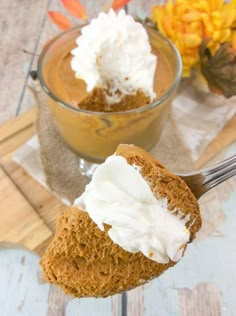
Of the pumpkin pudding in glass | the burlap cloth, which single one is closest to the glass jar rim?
the pumpkin pudding in glass

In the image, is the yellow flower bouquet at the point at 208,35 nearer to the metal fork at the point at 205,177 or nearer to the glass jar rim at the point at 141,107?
the glass jar rim at the point at 141,107

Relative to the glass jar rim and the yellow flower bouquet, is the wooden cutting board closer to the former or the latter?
the glass jar rim

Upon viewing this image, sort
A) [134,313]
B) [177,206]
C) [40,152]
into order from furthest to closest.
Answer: [40,152] → [134,313] → [177,206]

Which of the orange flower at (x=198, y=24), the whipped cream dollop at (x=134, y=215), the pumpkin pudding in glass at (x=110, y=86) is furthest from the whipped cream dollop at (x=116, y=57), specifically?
the whipped cream dollop at (x=134, y=215)

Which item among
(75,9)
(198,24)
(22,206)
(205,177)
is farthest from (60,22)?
(205,177)

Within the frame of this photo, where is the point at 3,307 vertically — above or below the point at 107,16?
below

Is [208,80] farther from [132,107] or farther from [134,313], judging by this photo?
[134,313]

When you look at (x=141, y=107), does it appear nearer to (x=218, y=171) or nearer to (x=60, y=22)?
(x=218, y=171)

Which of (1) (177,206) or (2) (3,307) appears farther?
(2) (3,307)

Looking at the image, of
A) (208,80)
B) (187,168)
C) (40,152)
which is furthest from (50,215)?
(208,80)
